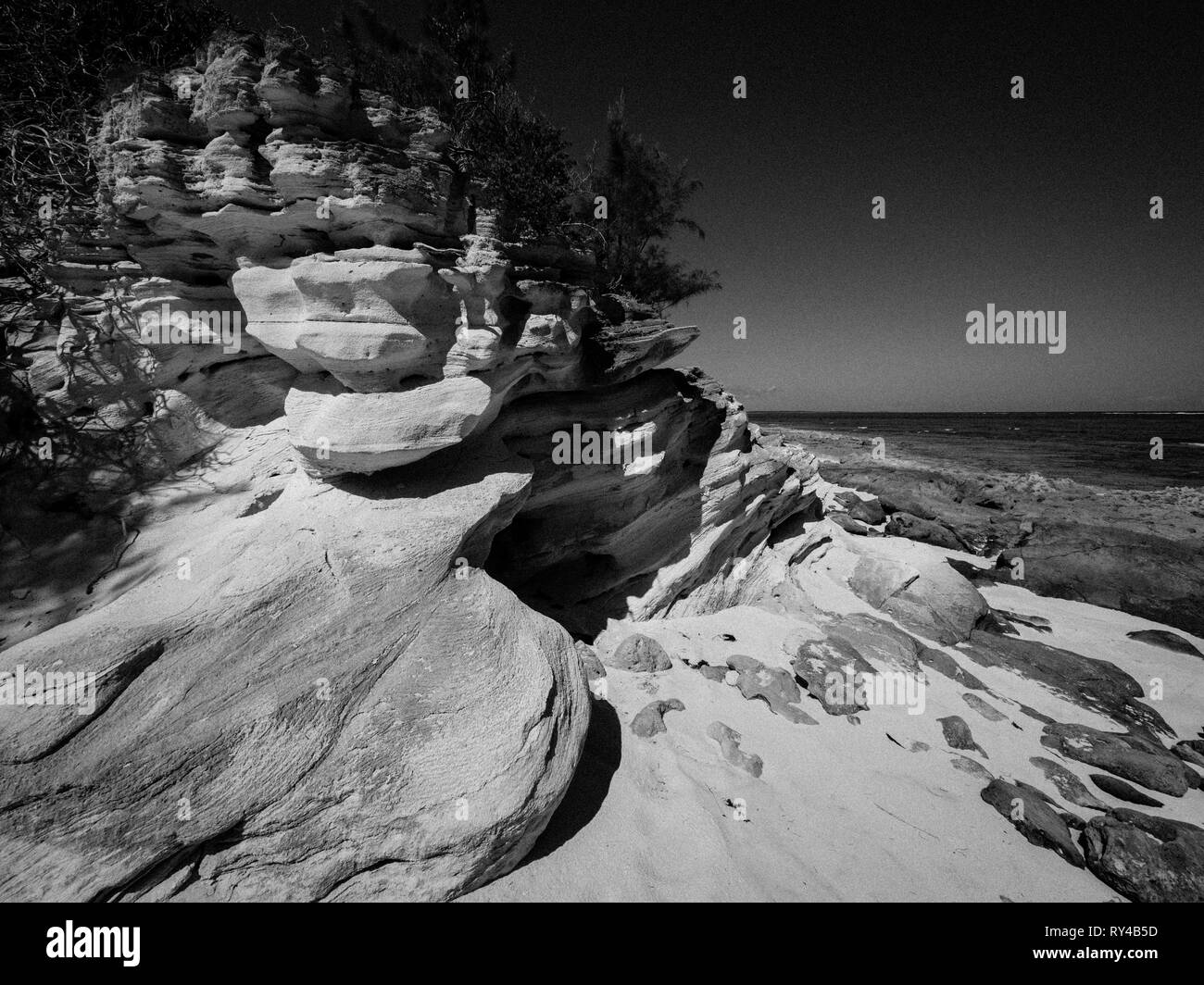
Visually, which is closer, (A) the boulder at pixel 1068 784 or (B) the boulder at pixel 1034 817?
(B) the boulder at pixel 1034 817

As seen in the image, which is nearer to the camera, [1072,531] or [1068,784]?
[1068,784]

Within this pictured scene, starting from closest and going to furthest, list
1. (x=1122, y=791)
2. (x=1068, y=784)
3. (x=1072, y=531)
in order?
(x=1122, y=791), (x=1068, y=784), (x=1072, y=531)

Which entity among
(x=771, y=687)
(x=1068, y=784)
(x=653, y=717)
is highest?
(x=653, y=717)

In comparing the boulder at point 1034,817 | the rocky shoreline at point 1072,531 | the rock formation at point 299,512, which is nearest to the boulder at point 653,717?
the rock formation at point 299,512

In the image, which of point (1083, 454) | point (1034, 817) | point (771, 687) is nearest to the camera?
point (1034, 817)

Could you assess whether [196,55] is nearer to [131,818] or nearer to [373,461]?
[373,461]

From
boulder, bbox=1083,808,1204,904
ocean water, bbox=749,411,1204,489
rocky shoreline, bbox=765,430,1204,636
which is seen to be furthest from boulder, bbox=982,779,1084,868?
ocean water, bbox=749,411,1204,489

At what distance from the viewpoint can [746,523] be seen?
8609mm

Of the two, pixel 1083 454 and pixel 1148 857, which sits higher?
pixel 1083 454

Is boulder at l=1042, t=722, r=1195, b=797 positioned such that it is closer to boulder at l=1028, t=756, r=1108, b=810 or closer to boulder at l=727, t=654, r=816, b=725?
boulder at l=1028, t=756, r=1108, b=810

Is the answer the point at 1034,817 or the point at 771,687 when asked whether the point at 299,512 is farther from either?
the point at 1034,817

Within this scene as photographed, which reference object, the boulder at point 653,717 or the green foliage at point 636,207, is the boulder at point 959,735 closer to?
the boulder at point 653,717

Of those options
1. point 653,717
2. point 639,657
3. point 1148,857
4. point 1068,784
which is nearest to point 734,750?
point 653,717
